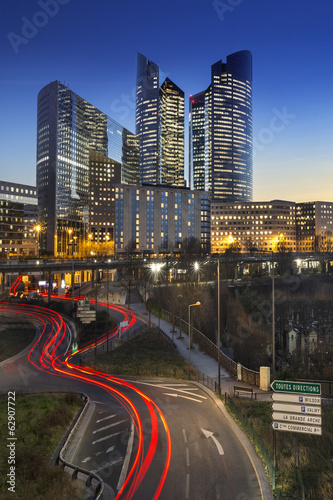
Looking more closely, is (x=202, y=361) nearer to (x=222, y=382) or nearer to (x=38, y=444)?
(x=222, y=382)

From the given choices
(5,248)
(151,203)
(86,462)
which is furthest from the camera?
(151,203)

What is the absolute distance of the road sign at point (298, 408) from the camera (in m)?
12.4

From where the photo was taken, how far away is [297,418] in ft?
41.7

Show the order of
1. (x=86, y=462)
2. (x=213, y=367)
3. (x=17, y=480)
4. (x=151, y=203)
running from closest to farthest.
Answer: (x=17, y=480) → (x=86, y=462) → (x=213, y=367) → (x=151, y=203)

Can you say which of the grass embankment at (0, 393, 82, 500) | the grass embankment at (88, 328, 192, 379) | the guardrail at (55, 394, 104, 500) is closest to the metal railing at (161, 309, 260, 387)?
the grass embankment at (88, 328, 192, 379)

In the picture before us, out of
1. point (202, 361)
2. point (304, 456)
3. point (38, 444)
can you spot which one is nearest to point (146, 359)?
point (202, 361)

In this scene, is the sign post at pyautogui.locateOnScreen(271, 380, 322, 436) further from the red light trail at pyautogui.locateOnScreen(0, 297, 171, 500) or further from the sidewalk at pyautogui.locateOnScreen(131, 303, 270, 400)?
the sidewalk at pyautogui.locateOnScreen(131, 303, 270, 400)

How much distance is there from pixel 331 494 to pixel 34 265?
72219 millimetres

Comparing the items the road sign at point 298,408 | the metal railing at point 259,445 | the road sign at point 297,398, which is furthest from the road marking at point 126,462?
the road sign at point 297,398

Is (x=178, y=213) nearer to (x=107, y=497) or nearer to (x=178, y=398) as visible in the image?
(x=178, y=398)

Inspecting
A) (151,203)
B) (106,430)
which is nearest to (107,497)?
(106,430)

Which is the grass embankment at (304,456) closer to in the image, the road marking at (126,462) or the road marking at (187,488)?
the road marking at (187,488)

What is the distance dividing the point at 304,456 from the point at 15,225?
497 ft

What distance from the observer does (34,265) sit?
77.6 m
